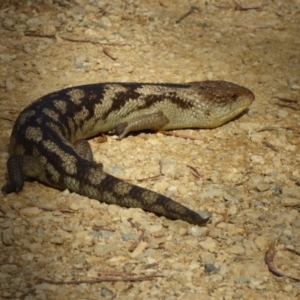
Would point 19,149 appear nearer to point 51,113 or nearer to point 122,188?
point 51,113

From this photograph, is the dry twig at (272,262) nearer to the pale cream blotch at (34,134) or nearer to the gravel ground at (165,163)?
the gravel ground at (165,163)

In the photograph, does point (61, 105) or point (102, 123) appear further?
point (102, 123)

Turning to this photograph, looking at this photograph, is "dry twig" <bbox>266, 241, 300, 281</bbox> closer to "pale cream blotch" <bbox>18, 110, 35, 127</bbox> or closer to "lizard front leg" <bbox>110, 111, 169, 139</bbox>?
"lizard front leg" <bbox>110, 111, 169, 139</bbox>

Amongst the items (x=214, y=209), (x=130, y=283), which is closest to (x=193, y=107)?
(x=214, y=209)

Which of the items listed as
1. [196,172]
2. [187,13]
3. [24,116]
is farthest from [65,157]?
[187,13]

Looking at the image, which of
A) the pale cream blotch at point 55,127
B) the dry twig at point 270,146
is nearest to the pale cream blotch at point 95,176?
the pale cream blotch at point 55,127

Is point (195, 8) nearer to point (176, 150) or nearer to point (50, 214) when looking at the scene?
point (176, 150)
